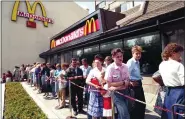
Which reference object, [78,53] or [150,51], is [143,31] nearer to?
[150,51]

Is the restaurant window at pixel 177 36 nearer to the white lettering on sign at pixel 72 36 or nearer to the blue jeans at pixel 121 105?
the blue jeans at pixel 121 105

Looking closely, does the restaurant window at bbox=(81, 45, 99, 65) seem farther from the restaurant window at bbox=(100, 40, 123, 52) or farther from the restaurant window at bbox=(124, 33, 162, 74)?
the restaurant window at bbox=(124, 33, 162, 74)

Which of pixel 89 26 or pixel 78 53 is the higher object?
pixel 89 26

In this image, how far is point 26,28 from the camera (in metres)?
22.5

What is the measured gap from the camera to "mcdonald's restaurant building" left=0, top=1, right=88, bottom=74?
2116 cm

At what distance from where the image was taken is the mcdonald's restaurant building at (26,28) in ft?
69.4

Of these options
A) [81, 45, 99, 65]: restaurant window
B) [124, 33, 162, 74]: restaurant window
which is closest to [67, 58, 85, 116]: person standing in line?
[124, 33, 162, 74]: restaurant window

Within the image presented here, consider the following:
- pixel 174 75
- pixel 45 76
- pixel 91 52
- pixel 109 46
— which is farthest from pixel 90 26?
pixel 174 75

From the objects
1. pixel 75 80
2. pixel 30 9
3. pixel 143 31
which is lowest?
pixel 75 80

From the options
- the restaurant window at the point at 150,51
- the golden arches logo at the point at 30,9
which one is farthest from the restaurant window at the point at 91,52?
the golden arches logo at the point at 30,9

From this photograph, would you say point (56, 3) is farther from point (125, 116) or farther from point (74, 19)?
point (125, 116)

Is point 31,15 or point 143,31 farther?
point 31,15

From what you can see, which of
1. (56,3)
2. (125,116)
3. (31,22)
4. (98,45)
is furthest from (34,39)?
(125,116)

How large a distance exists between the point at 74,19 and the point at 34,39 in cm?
673
